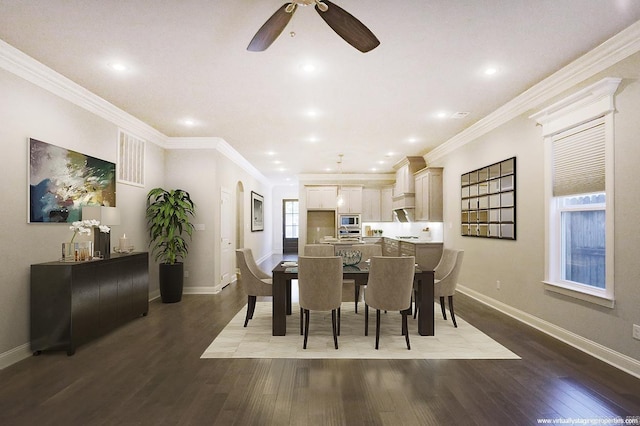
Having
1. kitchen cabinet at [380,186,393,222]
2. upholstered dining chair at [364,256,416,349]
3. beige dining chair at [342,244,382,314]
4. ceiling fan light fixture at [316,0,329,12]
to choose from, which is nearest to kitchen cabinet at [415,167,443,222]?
beige dining chair at [342,244,382,314]

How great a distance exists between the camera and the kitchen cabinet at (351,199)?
9.97 metres

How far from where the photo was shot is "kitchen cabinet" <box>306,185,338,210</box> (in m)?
10.1

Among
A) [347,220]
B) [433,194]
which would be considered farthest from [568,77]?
[347,220]

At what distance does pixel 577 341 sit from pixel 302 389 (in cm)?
283

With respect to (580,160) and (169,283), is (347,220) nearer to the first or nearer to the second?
(169,283)

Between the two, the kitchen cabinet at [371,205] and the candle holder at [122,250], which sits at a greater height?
the kitchen cabinet at [371,205]

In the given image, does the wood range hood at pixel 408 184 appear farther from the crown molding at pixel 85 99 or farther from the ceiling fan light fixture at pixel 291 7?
the ceiling fan light fixture at pixel 291 7

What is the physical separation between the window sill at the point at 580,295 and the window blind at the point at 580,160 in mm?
985

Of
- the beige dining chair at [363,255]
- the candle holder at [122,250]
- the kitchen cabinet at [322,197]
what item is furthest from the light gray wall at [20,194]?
the kitchen cabinet at [322,197]

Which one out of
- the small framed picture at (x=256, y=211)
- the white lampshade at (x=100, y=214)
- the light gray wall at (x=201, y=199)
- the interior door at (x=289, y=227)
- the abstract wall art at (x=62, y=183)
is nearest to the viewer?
the abstract wall art at (x=62, y=183)

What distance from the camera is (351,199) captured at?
32.8ft

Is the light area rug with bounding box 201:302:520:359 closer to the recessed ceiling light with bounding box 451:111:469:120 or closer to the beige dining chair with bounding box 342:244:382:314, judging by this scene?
the beige dining chair with bounding box 342:244:382:314

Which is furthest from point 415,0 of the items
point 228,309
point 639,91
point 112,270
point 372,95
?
point 228,309

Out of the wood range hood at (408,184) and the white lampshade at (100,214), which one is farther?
the wood range hood at (408,184)
